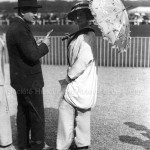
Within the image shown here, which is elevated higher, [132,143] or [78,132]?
[78,132]

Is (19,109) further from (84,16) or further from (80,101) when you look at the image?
(84,16)

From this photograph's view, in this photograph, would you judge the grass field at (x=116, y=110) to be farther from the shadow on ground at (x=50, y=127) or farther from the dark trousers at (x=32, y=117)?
the dark trousers at (x=32, y=117)

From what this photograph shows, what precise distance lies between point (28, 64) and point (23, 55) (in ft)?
0.42

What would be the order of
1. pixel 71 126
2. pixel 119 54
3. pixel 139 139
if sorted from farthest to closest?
pixel 119 54 < pixel 139 139 < pixel 71 126

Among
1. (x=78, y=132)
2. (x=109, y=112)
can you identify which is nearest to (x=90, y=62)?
(x=78, y=132)

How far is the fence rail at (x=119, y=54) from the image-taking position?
11719mm

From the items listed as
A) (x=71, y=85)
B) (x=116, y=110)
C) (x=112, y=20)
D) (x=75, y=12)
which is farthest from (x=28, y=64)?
(x=116, y=110)

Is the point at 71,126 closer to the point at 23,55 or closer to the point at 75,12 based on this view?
the point at 23,55

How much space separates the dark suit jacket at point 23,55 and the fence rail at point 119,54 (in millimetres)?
7966

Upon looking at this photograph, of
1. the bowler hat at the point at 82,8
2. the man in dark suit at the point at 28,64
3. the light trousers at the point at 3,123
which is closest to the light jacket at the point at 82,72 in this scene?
the bowler hat at the point at 82,8

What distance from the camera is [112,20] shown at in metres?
4.20

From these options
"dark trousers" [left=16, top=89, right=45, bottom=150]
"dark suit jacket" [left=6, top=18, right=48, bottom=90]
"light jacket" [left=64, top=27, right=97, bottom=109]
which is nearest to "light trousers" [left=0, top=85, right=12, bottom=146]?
"dark trousers" [left=16, top=89, right=45, bottom=150]

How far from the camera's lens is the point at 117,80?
9680 millimetres

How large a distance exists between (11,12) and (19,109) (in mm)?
21712
